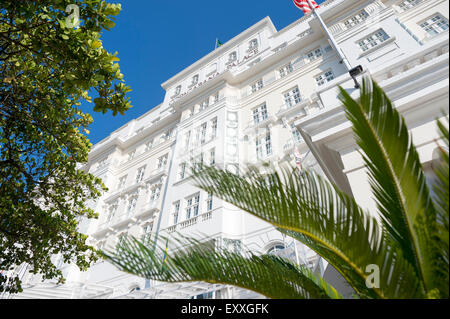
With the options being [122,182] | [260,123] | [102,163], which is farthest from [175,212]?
[102,163]

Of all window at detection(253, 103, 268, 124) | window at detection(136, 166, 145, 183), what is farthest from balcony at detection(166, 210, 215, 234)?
window at detection(136, 166, 145, 183)

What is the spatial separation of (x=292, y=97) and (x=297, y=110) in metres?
1.88

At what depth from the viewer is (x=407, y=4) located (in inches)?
636

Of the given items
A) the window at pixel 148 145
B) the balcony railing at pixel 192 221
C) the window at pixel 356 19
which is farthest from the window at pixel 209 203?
the window at pixel 356 19

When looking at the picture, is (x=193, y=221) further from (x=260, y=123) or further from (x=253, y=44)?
(x=253, y=44)

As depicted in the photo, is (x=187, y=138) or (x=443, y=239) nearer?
(x=443, y=239)

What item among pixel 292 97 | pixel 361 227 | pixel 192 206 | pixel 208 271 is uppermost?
pixel 292 97

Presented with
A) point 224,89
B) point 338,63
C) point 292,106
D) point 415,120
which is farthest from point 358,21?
point 415,120

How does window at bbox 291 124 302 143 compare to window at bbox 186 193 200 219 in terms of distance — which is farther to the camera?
window at bbox 186 193 200 219

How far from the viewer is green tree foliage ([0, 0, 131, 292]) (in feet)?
16.5

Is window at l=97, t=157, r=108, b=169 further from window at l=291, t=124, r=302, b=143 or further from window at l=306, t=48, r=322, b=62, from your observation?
window at l=306, t=48, r=322, b=62

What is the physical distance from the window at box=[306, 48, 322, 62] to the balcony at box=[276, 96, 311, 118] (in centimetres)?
378

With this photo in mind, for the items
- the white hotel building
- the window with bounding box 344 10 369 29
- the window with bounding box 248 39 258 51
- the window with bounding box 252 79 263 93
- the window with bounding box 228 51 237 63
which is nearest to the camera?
the white hotel building

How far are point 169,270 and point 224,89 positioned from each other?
2024 centimetres
